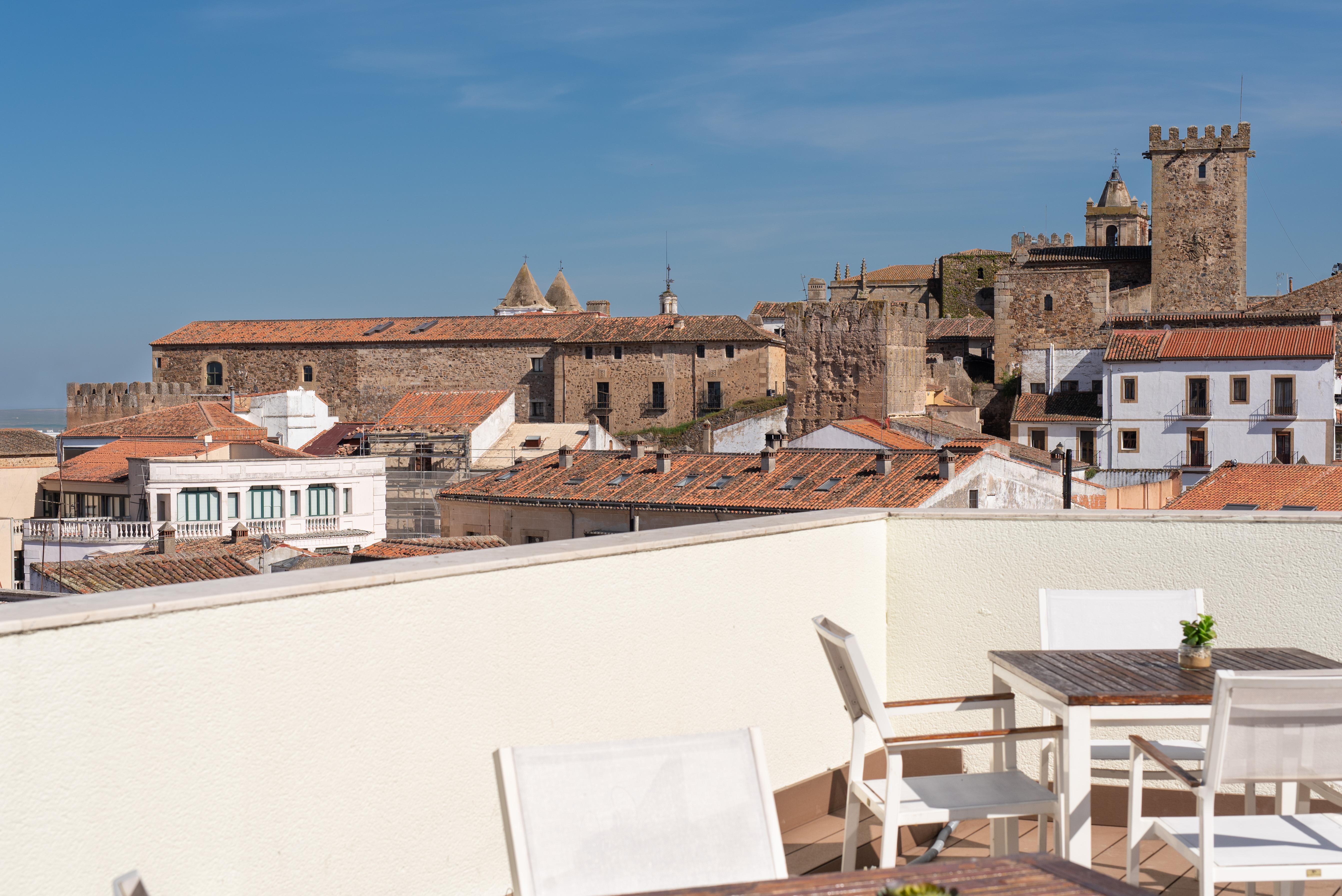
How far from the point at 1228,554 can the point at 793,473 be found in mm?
17597

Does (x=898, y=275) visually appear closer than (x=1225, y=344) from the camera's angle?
No

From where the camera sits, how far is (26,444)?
133 ft

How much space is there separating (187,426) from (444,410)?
304 inches

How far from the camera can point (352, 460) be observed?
3075 cm

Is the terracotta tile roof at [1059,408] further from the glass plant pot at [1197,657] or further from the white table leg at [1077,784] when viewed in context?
the white table leg at [1077,784]

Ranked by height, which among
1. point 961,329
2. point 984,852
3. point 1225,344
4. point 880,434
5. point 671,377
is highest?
point 961,329

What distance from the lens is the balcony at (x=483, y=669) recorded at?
2.24 m

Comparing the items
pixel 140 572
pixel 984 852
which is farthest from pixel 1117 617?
pixel 140 572

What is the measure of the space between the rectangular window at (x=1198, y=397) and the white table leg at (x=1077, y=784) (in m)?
31.0

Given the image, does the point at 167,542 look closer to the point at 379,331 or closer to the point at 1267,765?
the point at 1267,765

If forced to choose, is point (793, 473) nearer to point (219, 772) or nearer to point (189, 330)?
point (219, 772)

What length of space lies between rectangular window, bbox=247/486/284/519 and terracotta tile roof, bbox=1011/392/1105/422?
19410mm

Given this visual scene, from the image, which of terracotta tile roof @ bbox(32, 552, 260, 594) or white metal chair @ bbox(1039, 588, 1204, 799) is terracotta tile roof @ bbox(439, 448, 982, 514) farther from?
white metal chair @ bbox(1039, 588, 1204, 799)

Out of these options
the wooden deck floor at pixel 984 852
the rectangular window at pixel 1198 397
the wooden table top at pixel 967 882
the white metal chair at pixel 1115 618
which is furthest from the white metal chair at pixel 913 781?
the rectangular window at pixel 1198 397
